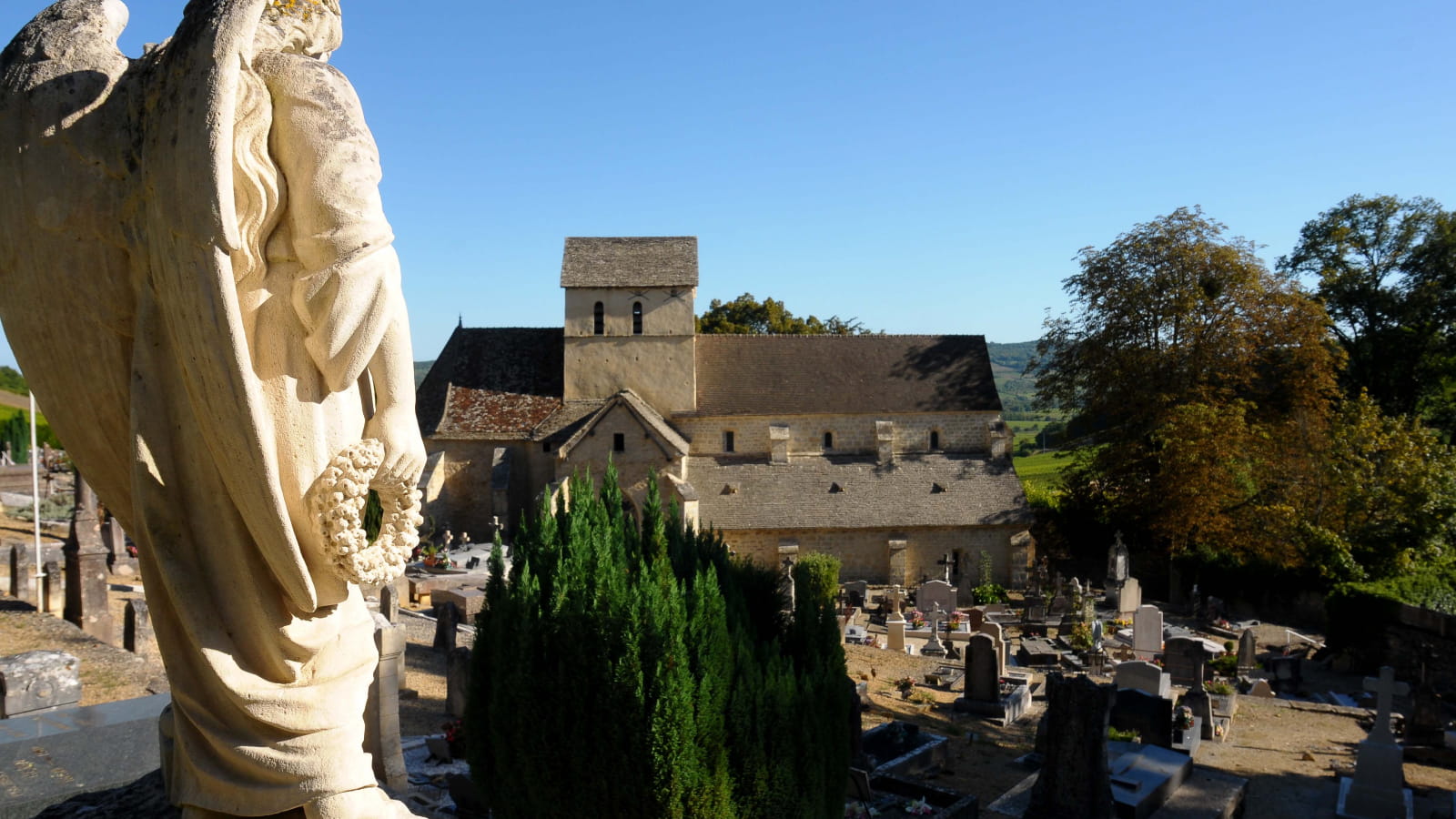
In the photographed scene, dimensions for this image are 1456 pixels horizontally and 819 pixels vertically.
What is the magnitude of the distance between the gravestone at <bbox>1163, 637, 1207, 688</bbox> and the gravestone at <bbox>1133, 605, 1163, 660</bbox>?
1947 millimetres

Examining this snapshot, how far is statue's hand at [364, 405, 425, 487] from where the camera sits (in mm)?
2908

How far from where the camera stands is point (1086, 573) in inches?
1187

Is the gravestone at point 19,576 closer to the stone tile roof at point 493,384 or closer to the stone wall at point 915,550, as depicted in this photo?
the stone tile roof at point 493,384

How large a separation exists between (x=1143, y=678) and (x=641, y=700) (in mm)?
10428

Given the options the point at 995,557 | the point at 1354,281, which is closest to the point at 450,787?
the point at 995,557

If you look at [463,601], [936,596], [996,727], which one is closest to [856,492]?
[936,596]

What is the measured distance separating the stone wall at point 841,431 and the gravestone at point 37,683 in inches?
869

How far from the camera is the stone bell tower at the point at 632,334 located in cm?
3041

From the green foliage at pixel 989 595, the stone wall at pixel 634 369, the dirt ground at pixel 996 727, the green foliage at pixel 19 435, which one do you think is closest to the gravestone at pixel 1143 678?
the dirt ground at pixel 996 727

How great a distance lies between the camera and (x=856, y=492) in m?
28.7

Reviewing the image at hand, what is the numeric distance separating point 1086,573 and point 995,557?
3.95 metres

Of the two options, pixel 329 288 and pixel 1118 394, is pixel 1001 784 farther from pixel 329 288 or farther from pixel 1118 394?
pixel 1118 394

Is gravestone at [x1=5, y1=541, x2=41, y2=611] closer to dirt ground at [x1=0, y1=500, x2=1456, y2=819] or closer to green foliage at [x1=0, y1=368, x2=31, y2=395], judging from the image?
dirt ground at [x1=0, y1=500, x2=1456, y2=819]

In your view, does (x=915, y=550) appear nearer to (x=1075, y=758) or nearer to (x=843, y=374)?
(x=843, y=374)
